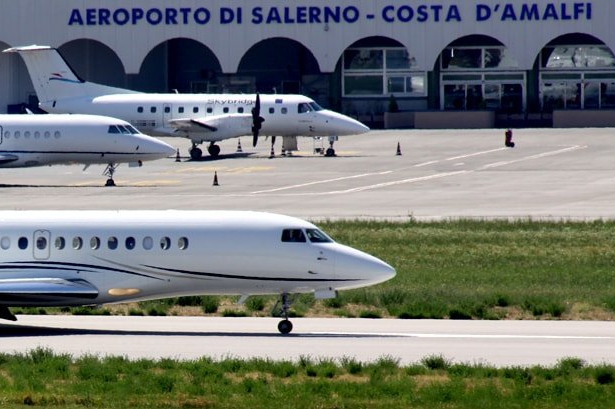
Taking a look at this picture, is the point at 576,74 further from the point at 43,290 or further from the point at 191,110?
the point at 43,290

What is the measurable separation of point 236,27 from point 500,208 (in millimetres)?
49185

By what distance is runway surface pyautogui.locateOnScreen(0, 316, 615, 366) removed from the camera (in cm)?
2438

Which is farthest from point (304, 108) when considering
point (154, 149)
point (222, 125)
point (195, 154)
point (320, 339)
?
point (320, 339)

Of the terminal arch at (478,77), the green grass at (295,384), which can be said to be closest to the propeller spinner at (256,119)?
the terminal arch at (478,77)

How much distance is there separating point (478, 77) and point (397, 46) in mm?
6022

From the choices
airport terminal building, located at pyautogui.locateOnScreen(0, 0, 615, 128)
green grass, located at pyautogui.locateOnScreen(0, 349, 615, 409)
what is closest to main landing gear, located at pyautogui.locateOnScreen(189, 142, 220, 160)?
airport terminal building, located at pyautogui.locateOnScreen(0, 0, 615, 128)

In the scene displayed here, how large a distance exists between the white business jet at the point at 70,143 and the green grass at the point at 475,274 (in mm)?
17676

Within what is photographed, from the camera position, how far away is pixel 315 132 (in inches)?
2982

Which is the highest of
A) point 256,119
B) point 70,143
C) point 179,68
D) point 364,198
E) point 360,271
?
point 179,68

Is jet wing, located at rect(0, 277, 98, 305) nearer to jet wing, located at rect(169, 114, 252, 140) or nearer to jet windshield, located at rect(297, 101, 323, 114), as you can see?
jet wing, located at rect(169, 114, 252, 140)

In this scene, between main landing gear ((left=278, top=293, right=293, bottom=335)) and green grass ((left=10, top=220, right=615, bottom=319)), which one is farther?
green grass ((left=10, top=220, right=615, bottom=319))

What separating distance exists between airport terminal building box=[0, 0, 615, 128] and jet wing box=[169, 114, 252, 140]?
20.5m

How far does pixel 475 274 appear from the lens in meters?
34.9

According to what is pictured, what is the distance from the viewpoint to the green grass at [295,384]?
2023 centimetres
